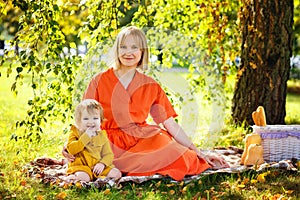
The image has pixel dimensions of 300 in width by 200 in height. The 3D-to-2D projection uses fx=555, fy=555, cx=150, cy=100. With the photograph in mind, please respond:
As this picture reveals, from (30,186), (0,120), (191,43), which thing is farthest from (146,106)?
(0,120)

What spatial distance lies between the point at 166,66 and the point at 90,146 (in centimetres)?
173

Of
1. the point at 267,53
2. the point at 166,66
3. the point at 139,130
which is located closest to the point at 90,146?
the point at 139,130

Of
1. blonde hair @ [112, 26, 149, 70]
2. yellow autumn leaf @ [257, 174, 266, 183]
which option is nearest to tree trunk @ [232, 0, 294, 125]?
blonde hair @ [112, 26, 149, 70]

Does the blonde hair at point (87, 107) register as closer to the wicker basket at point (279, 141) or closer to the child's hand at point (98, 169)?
the child's hand at point (98, 169)

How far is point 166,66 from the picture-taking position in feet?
15.0

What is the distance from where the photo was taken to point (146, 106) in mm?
3275

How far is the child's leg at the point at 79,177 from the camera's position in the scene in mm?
2887

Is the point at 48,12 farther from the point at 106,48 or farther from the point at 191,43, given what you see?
the point at 191,43

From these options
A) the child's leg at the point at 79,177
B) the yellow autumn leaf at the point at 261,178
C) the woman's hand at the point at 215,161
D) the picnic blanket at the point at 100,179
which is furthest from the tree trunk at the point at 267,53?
the child's leg at the point at 79,177

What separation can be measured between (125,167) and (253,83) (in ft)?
5.78

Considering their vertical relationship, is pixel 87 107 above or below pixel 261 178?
above

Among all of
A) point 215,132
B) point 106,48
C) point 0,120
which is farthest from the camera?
point 0,120

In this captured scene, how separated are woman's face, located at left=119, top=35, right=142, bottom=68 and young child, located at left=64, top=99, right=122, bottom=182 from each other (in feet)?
1.13

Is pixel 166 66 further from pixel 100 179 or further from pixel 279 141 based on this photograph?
pixel 100 179
